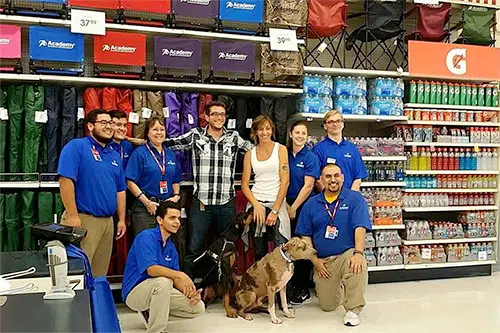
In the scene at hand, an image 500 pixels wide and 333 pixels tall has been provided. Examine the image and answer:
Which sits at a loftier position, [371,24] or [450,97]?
[371,24]

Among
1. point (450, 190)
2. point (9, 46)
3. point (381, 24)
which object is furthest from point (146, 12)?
point (450, 190)

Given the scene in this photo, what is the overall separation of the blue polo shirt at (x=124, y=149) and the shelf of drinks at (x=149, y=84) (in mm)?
570

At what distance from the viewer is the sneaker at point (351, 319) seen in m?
4.06

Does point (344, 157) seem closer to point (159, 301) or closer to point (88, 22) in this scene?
point (159, 301)

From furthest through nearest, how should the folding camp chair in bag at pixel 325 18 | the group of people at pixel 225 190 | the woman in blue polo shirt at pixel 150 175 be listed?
the folding camp chair in bag at pixel 325 18
the woman in blue polo shirt at pixel 150 175
the group of people at pixel 225 190

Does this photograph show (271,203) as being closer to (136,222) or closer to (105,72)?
(136,222)

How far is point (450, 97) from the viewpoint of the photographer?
5730mm

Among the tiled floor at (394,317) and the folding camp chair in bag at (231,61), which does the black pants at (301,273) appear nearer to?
the tiled floor at (394,317)

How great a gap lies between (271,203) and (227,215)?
1.28 ft

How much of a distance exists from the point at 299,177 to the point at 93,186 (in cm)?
180

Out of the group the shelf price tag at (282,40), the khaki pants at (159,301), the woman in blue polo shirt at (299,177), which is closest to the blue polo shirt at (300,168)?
the woman in blue polo shirt at (299,177)

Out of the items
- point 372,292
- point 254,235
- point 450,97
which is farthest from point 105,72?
point 450,97

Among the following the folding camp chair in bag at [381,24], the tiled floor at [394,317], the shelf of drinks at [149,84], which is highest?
the folding camp chair in bag at [381,24]

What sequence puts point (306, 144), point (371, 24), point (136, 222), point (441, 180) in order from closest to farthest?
point (136, 222) < point (306, 144) < point (371, 24) < point (441, 180)
